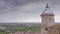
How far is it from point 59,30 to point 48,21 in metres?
0.21

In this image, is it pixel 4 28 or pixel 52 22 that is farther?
pixel 4 28

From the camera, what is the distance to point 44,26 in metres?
2.17

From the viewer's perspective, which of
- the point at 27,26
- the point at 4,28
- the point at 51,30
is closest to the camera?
the point at 51,30

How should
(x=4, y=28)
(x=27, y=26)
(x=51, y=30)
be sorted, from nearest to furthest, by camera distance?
(x=51, y=30), (x=27, y=26), (x=4, y=28)

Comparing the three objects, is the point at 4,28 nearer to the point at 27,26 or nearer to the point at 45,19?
the point at 27,26

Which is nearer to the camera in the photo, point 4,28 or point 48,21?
point 48,21

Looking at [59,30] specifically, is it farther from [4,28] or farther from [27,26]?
[4,28]

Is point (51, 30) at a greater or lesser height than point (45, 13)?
lesser

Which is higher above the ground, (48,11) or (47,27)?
(48,11)

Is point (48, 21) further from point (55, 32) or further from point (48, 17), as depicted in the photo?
point (55, 32)

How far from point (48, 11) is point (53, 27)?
9.9 inches

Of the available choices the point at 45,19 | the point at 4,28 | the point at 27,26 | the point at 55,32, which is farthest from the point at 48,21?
the point at 4,28

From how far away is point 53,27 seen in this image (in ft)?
6.79

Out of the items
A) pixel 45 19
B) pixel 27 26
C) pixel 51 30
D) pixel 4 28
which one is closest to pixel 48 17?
pixel 45 19
